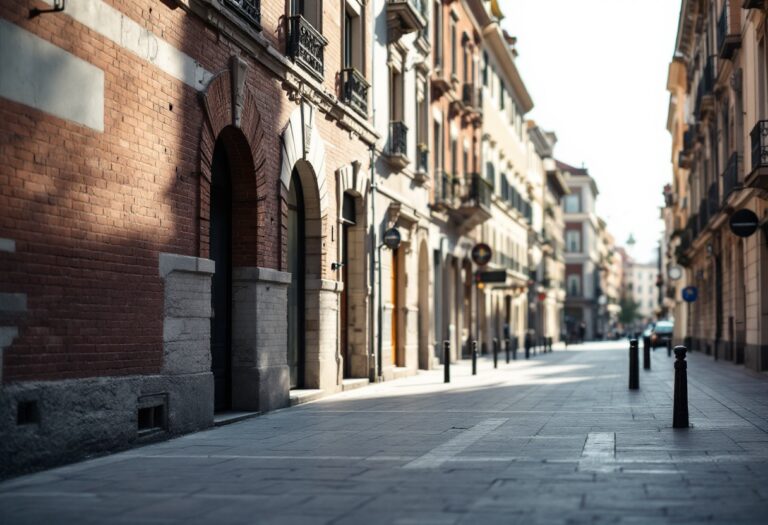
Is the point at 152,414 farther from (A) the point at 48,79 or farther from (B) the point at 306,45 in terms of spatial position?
(B) the point at 306,45

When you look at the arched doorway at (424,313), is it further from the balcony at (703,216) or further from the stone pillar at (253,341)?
the stone pillar at (253,341)

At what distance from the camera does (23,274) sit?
903 centimetres

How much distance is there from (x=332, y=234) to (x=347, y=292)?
9.31 ft

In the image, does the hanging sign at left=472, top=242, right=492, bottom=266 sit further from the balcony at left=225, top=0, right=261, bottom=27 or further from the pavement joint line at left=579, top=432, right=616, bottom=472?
the pavement joint line at left=579, top=432, right=616, bottom=472

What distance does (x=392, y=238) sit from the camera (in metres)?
22.4

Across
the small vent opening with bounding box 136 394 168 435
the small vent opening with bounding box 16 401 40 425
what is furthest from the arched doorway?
the small vent opening with bounding box 16 401 40 425

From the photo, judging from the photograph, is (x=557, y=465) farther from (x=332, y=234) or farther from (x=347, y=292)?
(x=347, y=292)

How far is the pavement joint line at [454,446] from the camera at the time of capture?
9.06 metres

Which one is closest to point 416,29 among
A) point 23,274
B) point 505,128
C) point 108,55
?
point 108,55

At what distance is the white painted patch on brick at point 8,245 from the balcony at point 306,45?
327 inches

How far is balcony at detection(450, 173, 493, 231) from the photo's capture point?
3391 centimetres

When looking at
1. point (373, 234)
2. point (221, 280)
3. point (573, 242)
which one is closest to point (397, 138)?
point (373, 234)

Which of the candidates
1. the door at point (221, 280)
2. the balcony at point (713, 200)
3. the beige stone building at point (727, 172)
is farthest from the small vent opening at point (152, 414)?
the balcony at point (713, 200)

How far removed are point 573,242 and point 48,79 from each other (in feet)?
313
